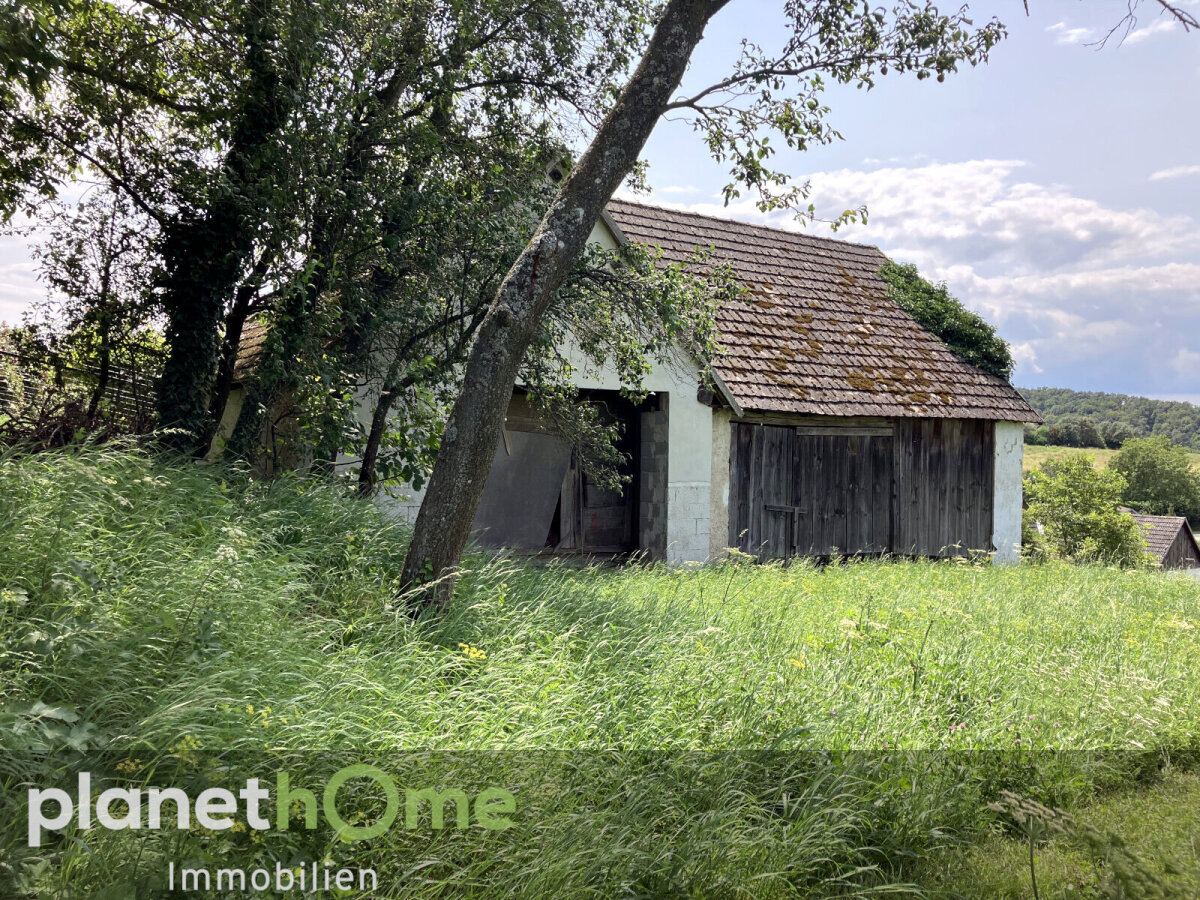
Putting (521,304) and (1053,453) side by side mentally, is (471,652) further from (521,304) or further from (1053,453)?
(1053,453)

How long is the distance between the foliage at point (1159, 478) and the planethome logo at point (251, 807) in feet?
228

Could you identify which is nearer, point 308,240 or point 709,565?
point 308,240

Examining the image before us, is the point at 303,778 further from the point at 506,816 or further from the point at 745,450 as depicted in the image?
the point at 745,450

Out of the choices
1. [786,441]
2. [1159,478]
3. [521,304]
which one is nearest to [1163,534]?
[1159,478]

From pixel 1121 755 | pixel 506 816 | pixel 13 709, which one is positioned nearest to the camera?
pixel 13 709

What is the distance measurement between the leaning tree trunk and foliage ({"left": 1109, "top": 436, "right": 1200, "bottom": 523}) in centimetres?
6729

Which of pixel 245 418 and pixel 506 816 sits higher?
pixel 245 418

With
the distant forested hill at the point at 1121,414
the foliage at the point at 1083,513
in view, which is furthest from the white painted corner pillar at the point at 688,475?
the distant forested hill at the point at 1121,414

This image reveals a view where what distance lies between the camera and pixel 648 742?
3926 millimetres

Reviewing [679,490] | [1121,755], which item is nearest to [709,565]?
[679,490]

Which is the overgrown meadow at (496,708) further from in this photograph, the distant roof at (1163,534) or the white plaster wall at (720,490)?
the distant roof at (1163,534)

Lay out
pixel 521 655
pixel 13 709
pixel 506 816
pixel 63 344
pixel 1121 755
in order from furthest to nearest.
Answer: pixel 63 344 < pixel 1121 755 < pixel 521 655 < pixel 506 816 < pixel 13 709

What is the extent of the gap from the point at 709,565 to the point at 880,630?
5.34 meters

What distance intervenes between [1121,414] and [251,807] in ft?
340
